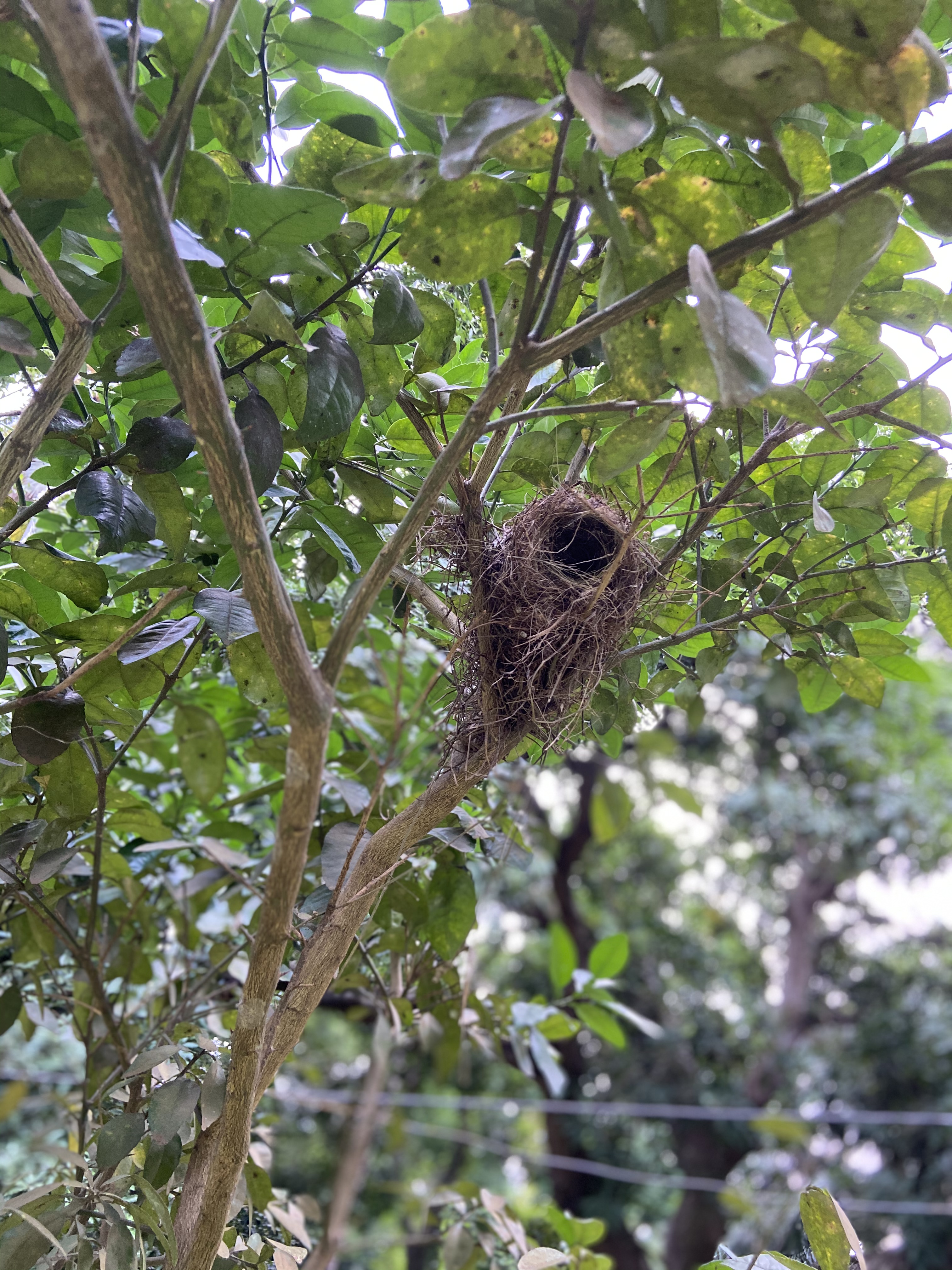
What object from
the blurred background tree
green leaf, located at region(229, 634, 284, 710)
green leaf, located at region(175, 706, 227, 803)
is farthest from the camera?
the blurred background tree

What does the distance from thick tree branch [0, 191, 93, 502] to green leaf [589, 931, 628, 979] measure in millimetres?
1011

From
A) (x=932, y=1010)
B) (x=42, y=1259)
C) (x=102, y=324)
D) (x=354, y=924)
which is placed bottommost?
(x=42, y=1259)

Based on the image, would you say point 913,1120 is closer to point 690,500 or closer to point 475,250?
point 690,500

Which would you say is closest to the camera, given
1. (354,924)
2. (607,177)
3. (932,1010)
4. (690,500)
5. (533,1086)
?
(607,177)

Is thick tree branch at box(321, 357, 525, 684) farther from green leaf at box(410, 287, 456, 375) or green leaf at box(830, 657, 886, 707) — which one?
green leaf at box(830, 657, 886, 707)

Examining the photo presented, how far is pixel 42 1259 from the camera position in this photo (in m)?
0.57

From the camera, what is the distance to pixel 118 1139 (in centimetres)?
59

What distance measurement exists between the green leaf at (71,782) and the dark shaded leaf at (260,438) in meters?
0.28

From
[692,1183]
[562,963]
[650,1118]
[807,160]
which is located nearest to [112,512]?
[807,160]

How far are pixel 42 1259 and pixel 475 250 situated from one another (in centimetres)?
67

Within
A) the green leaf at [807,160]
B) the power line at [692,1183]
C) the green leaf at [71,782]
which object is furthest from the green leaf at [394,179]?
the power line at [692,1183]

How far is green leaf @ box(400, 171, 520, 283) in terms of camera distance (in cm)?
50

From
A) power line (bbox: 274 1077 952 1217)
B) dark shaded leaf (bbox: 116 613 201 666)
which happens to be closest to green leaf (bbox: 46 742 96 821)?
dark shaded leaf (bbox: 116 613 201 666)

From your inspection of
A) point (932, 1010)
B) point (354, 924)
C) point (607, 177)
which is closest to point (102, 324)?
point (607, 177)
